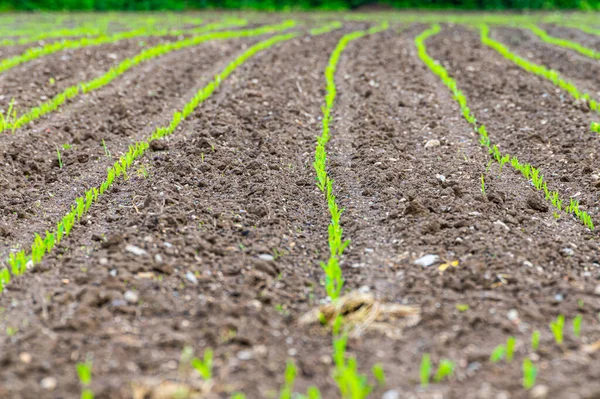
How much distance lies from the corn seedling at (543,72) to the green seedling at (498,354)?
5685 millimetres

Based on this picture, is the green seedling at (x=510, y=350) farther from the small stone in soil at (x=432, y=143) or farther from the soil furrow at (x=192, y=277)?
the small stone in soil at (x=432, y=143)

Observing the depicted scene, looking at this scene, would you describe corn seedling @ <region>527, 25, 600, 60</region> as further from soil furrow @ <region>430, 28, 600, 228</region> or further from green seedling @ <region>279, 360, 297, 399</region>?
green seedling @ <region>279, 360, 297, 399</region>

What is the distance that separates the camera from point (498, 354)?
9.32 ft

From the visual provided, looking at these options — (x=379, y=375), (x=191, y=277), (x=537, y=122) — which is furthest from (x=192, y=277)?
(x=537, y=122)

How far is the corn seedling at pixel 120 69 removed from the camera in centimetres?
739

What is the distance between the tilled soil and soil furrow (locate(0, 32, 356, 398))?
0.5 inches

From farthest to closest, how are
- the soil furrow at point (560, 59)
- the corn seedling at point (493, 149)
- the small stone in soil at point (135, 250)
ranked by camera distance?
the soil furrow at point (560, 59)
the corn seedling at point (493, 149)
the small stone in soil at point (135, 250)

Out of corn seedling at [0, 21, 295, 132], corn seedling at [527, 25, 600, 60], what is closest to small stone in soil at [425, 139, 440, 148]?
corn seedling at [0, 21, 295, 132]

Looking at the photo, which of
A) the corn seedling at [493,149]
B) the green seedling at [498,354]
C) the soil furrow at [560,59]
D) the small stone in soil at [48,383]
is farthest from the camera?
the soil furrow at [560,59]

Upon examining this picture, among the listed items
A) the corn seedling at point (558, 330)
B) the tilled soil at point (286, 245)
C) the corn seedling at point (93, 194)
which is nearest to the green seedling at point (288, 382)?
the tilled soil at point (286, 245)

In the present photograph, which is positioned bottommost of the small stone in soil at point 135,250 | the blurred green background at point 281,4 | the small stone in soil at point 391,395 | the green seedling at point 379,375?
the small stone in soil at point 391,395

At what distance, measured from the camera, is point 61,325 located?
3176 mm

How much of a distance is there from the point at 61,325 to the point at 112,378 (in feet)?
1.90

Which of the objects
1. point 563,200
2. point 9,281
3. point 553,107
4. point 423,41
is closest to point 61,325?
point 9,281
